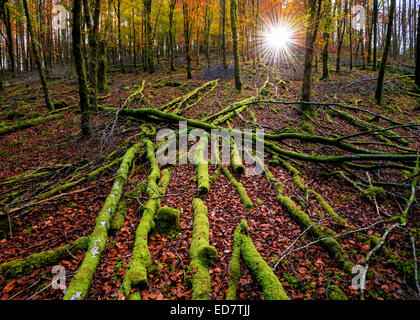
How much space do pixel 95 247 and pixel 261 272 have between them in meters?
3.03

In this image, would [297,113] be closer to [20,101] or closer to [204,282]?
[204,282]

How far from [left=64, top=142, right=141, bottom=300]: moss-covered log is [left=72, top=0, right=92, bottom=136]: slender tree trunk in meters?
3.49

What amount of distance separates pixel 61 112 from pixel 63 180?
25.7 ft

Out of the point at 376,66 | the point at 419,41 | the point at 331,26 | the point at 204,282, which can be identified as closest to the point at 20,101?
the point at 204,282

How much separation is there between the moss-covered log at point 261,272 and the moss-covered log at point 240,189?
4.04ft

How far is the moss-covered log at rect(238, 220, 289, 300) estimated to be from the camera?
302 centimetres

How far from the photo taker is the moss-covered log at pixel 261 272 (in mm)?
3022

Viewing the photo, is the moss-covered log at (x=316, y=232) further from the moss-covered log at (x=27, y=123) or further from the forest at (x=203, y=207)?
the moss-covered log at (x=27, y=123)

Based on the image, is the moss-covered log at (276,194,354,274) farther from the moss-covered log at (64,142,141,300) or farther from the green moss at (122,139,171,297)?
the moss-covered log at (64,142,141,300)

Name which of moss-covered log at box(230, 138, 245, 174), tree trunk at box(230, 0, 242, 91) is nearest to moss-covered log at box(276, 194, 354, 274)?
moss-covered log at box(230, 138, 245, 174)

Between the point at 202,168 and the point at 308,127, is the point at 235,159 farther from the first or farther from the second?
the point at 308,127

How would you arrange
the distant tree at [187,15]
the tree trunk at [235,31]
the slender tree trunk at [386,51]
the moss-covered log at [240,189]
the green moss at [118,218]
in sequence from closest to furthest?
1. the green moss at [118,218]
2. the moss-covered log at [240,189]
3. the slender tree trunk at [386,51]
4. the tree trunk at [235,31]
5. the distant tree at [187,15]

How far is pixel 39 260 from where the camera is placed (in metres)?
3.59

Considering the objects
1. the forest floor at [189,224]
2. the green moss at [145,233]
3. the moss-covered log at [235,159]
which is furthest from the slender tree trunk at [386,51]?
the green moss at [145,233]
